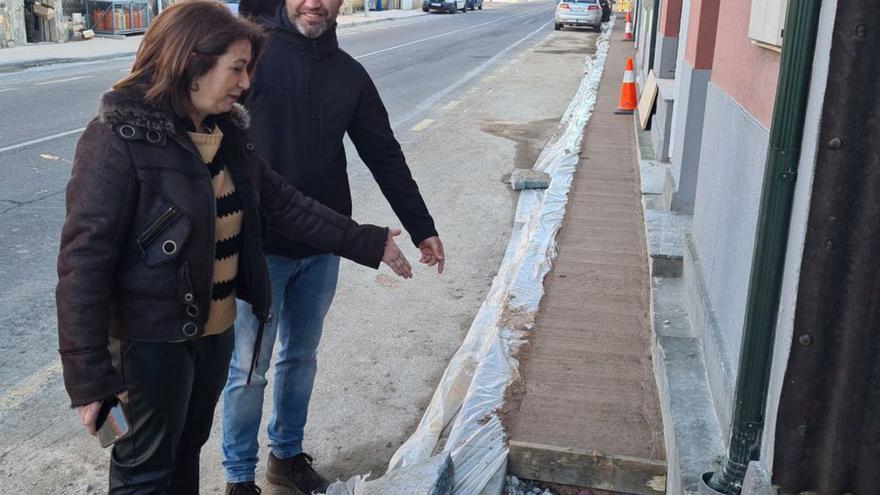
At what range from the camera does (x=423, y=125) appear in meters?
12.1

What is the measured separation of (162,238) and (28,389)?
2.40 meters

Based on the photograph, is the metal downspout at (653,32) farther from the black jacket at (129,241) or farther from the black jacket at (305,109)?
the black jacket at (129,241)

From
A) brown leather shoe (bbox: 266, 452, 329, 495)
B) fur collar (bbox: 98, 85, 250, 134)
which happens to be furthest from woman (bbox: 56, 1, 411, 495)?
brown leather shoe (bbox: 266, 452, 329, 495)

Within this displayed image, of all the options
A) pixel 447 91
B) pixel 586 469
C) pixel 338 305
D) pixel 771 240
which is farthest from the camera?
pixel 447 91

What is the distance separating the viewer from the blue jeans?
317cm

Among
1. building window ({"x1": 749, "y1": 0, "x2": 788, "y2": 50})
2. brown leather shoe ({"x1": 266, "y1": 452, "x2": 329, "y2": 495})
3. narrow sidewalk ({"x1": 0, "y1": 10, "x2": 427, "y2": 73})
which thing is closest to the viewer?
building window ({"x1": 749, "y1": 0, "x2": 788, "y2": 50})

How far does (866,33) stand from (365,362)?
3.19 metres

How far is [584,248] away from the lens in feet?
19.8

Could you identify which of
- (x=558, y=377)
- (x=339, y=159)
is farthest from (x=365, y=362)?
(x=339, y=159)

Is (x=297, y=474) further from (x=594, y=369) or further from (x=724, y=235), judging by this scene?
(x=724, y=235)

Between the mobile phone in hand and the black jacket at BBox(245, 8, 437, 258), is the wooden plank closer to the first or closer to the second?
the black jacket at BBox(245, 8, 437, 258)

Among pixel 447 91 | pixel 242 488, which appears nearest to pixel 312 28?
pixel 242 488

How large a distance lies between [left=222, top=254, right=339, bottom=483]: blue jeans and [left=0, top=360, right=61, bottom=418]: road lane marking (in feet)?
4.55

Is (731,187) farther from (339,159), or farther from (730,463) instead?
(339,159)
